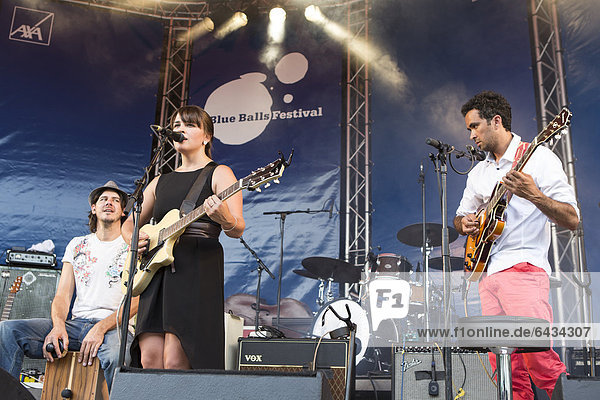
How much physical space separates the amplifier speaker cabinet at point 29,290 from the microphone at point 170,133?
3239 mm

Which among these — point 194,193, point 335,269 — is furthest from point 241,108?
point 194,193

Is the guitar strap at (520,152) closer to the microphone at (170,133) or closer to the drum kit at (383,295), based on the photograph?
the microphone at (170,133)

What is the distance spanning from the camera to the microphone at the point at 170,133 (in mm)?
2764

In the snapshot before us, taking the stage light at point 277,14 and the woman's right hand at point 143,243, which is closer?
the woman's right hand at point 143,243

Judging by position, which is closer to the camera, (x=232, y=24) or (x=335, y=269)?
(x=335, y=269)

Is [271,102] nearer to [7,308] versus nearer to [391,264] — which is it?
[391,264]

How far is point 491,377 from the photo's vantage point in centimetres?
360

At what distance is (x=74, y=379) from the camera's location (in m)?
3.32

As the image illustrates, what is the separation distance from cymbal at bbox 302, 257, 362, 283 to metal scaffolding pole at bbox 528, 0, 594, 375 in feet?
5.92

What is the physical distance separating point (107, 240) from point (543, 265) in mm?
2699

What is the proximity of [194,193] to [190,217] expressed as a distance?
0.49 feet

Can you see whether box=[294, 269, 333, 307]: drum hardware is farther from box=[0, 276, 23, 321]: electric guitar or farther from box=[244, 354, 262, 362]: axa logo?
box=[0, 276, 23, 321]: electric guitar

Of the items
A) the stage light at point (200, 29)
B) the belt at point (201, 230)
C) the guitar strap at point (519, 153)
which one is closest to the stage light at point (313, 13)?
the stage light at point (200, 29)

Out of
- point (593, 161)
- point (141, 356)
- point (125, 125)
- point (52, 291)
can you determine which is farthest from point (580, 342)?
point (125, 125)
